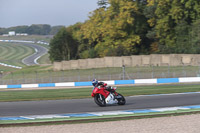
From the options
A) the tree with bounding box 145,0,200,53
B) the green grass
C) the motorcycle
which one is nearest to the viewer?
the motorcycle

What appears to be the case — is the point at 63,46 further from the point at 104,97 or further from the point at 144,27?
the point at 104,97

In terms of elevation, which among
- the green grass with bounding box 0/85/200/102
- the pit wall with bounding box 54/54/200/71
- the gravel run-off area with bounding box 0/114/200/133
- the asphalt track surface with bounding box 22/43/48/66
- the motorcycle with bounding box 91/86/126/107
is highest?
the asphalt track surface with bounding box 22/43/48/66

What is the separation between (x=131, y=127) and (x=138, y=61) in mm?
34755

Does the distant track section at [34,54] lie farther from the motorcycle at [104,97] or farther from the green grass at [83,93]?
the motorcycle at [104,97]

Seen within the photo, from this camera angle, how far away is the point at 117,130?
9.46 metres

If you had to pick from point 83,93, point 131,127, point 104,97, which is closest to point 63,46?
point 83,93

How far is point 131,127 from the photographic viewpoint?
32.0 feet

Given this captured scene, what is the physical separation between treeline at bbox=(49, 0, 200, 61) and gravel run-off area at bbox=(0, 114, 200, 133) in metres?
35.4

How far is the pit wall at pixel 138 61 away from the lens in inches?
1535

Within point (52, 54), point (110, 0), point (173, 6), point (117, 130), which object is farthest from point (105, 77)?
point (52, 54)

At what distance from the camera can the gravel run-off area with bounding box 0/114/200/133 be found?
935cm

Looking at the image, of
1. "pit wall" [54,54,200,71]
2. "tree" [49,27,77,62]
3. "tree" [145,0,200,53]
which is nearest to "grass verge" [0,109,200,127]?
"pit wall" [54,54,200,71]

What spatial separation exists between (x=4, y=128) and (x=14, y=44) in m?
85.1

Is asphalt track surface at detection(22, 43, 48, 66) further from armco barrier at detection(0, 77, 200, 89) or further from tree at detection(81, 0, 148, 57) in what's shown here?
armco barrier at detection(0, 77, 200, 89)
